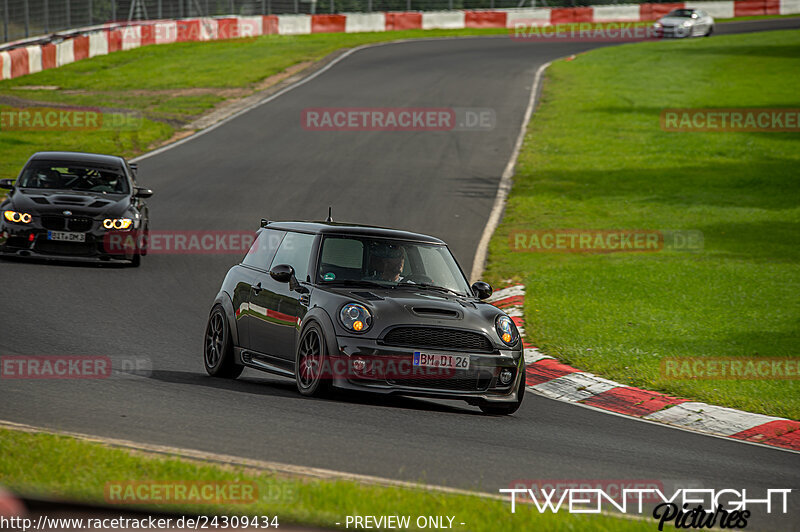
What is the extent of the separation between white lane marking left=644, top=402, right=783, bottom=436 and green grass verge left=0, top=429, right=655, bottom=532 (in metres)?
4.09

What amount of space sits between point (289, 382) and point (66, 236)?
21.5ft

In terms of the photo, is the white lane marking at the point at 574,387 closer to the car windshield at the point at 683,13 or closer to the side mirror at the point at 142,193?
the side mirror at the point at 142,193

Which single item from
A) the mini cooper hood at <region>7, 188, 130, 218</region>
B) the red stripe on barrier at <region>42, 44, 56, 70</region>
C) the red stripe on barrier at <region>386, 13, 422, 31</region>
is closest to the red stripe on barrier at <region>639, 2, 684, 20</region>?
the red stripe on barrier at <region>386, 13, 422, 31</region>

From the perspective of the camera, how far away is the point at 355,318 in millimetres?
9109

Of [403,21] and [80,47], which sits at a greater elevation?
[403,21]

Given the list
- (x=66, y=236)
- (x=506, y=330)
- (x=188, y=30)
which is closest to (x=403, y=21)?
(x=188, y=30)

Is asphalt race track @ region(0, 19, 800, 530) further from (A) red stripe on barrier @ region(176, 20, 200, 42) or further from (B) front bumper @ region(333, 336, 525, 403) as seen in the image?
(A) red stripe on barrier @ region(176, 20, 200, 42)

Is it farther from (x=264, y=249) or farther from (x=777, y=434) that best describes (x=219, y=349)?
(x=777, y=434)

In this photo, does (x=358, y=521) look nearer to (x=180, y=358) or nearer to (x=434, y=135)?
(x=180, y=358)

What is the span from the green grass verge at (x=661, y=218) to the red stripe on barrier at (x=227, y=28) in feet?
55.3

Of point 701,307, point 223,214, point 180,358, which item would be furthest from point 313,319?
point 223,214

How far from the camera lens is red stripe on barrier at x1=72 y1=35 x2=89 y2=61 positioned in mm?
43344

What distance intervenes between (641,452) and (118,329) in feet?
21.0

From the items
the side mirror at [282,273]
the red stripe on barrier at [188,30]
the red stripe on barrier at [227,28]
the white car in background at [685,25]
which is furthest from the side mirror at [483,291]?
the white car in background at [685,25]
